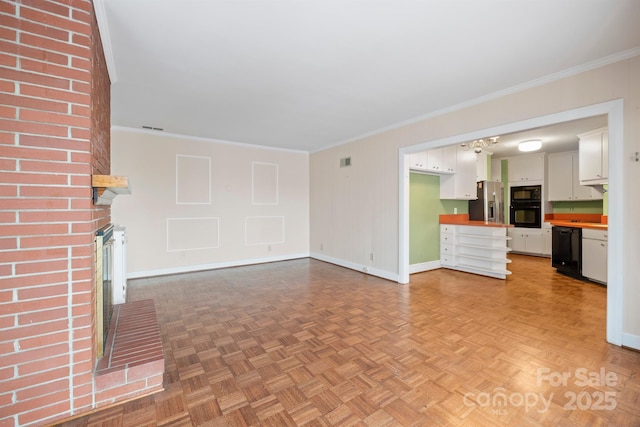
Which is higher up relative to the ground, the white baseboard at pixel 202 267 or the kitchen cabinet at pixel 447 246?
the kitchen cabinet at pixel 447 246

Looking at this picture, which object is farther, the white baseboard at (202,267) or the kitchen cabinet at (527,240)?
the kitchen cabinet at (527,240)

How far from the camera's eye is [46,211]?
1455mm

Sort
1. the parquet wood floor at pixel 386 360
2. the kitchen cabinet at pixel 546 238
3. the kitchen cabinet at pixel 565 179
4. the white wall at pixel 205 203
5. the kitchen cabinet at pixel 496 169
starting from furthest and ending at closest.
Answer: the kitchen cabinet at pixel 496 169
the kitchen cabinet at pixel 546 238
the kitchen cabinet at pixel 565 179
the white wall at pixel 205 203
the parquet wood floor at pixel 386 360

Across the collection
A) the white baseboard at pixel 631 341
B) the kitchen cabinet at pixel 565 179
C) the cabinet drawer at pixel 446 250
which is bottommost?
the white baseboard at pixel 631 341

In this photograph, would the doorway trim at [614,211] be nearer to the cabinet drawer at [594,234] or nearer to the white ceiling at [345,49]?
the white ceiling at [345,49]

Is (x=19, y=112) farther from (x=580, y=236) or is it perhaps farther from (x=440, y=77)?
(x=580, y=236)

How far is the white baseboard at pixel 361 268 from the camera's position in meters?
4.49

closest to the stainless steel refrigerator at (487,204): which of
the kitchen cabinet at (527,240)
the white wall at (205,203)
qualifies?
the kitchen cabinet at (527,240)

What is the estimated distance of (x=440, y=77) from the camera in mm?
2766

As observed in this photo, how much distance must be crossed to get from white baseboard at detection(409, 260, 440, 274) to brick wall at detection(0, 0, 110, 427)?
180 inches

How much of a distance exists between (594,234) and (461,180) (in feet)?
7.03

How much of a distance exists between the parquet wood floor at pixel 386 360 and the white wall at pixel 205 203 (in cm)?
117

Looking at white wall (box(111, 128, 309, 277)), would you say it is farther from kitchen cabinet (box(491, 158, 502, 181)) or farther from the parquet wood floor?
kitchen cabinet (box(491, 158, 502, 181))

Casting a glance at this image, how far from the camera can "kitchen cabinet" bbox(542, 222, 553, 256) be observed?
251 inches
